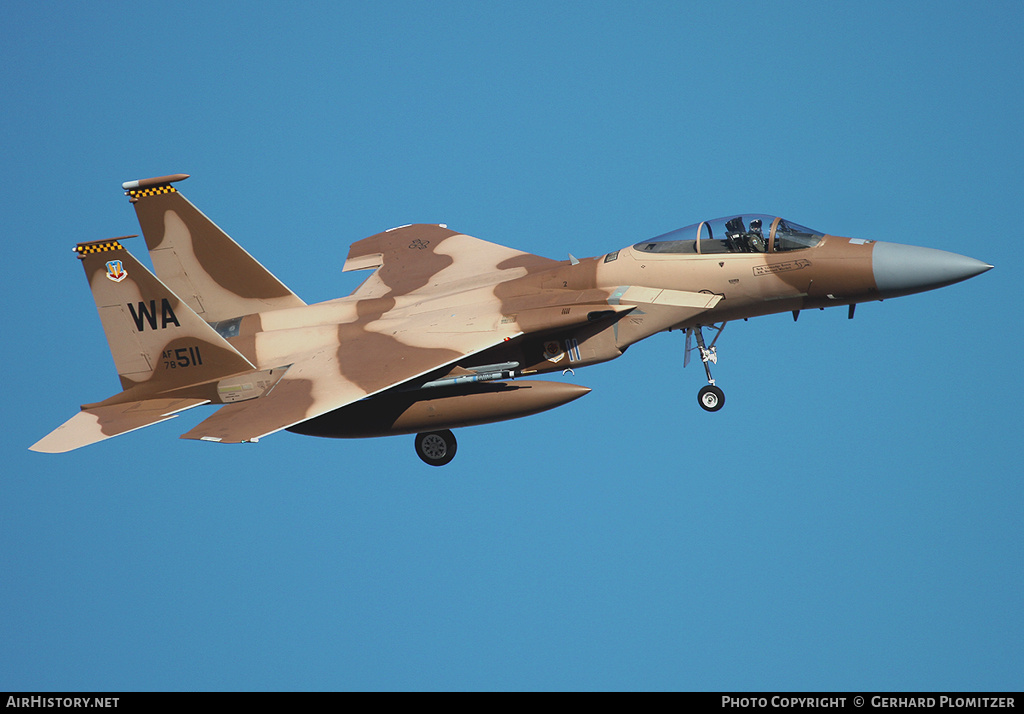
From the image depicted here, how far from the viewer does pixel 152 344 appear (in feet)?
57.8

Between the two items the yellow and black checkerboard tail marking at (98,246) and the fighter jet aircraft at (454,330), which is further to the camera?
the yellow and black checkerboard tail marking at (98,246)

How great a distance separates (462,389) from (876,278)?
241 inches

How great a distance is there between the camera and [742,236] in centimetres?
1680

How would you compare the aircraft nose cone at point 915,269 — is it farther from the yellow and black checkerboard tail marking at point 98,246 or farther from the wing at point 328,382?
the yellow and black checkerboard tail marking at point 98,246

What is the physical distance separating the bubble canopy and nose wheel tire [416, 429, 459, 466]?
172 inches

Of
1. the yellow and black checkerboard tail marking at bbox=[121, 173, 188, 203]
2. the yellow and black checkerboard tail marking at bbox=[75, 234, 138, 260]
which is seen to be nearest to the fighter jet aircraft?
the yellow and black checkerboard tail marking at bbox=[75, 234, 138, 260]

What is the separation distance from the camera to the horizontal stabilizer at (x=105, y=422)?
16.9 meters

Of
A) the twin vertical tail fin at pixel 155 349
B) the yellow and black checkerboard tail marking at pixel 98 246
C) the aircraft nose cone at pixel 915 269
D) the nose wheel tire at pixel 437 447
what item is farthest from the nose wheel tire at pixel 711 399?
the yellow and black checkerboard tail marking at pixel 98 246

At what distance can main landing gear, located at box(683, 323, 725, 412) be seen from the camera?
17.3 m
